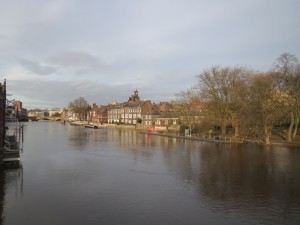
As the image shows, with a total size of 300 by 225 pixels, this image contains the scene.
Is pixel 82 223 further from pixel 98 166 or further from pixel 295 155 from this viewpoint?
pixel 295 155

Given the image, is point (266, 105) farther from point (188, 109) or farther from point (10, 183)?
point (10, 183)

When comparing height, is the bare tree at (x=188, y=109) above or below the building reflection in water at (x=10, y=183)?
above

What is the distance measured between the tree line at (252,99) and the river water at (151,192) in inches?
701

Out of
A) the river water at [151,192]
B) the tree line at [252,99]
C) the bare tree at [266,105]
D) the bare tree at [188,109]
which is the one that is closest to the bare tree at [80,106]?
the bare tree at [188,109]

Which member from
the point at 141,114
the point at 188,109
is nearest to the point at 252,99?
the point at 188,109

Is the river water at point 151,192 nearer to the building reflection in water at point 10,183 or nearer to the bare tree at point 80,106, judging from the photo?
the building reflection in water at point 10,183

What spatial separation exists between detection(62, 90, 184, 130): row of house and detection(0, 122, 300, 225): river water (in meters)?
52.0

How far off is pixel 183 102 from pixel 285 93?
29.1 meters

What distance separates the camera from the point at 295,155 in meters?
37.6

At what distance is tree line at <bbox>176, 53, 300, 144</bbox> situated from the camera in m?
49.0

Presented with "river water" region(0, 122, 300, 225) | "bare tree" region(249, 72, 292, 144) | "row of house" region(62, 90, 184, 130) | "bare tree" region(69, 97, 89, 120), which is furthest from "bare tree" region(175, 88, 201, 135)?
"bare tree" region(69, 97, 89, 120)

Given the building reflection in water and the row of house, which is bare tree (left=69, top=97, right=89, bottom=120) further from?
the building reflection in water

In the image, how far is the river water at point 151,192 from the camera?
15789 millimetres

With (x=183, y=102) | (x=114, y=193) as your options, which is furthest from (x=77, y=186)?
(x=183, y=102)
